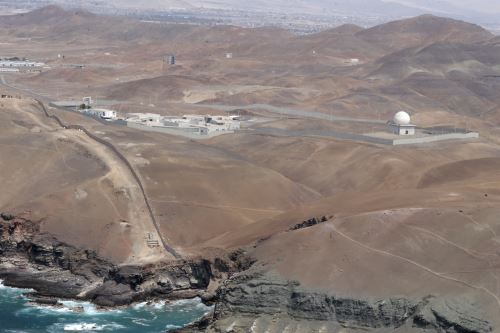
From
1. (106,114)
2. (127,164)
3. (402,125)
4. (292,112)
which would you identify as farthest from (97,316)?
(292,112)

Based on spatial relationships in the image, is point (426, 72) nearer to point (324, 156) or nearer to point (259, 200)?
point (324, 156)

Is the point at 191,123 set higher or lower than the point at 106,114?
lower

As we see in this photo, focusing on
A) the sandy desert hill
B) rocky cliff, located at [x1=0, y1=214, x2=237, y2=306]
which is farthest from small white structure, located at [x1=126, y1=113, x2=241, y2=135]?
rocky cliff, located at [x1=0, y1=214, x2=237, y2=306]

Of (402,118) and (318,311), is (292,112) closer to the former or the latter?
(402,118)

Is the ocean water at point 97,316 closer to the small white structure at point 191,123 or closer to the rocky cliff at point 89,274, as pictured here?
the rocky cliff at point 89,274

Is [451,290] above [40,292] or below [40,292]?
above

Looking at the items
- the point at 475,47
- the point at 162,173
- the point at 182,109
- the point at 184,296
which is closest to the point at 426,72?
the point at 475,47

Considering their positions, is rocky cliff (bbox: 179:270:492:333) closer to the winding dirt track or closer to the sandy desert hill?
the sandy desert hill
